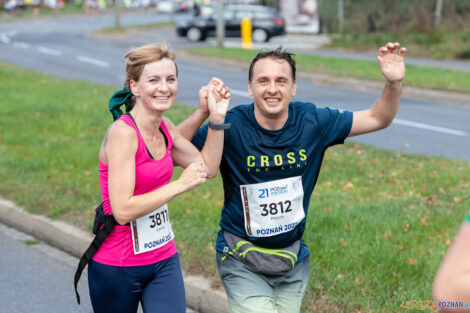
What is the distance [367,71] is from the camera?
63.4ft

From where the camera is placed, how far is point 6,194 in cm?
751

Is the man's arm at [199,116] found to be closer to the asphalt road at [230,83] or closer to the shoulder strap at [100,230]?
the asphalt road at [230,83]

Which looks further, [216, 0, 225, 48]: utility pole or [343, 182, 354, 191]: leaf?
[216, 0, 225, 48]: utility pole

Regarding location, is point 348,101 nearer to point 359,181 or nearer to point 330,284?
point 359,181

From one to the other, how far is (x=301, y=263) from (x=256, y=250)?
1.04ft

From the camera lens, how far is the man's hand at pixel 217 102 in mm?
3414

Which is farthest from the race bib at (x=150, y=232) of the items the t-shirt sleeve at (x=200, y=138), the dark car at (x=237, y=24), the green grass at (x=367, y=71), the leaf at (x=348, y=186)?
the dark car at (x=237, y=24)

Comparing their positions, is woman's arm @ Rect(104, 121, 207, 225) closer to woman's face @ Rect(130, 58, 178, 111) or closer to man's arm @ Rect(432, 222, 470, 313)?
woman's face @ Rect(130, 58, 178, 111)

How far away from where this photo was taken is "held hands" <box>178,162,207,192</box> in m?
3.18

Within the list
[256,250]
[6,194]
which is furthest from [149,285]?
[6,194]

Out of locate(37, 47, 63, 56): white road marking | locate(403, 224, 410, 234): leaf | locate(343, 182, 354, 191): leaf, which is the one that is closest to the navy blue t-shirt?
locate(403, 224, 410, 234): leaf

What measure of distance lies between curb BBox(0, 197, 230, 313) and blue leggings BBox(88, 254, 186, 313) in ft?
5.02

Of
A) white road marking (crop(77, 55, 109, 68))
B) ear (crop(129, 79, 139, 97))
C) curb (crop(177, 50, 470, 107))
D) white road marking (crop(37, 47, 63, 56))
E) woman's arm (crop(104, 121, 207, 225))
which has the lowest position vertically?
curb (crop(177, 50, 470, 107))

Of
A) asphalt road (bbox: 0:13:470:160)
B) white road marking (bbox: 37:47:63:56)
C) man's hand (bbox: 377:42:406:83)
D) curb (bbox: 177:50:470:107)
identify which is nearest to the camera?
man's hand (bbox: 377:42:406:83)
